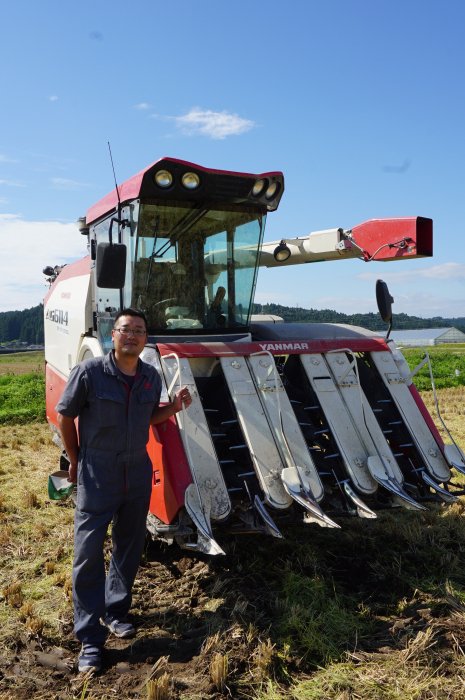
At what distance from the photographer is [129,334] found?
139 inches

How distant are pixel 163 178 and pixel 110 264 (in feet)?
2.86

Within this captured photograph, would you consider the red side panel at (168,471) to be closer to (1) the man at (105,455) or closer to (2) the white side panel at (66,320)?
(1) the man at (105,455)

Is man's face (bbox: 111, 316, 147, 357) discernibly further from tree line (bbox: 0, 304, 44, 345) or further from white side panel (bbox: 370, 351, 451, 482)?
tree line (bbox: 0, 304, 44, 345)

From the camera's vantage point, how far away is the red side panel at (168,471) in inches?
153

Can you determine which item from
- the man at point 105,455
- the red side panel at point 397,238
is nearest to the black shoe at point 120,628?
the man at point 105,455

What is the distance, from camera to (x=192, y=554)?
15.6 feet

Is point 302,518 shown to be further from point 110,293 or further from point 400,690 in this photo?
point 110,293

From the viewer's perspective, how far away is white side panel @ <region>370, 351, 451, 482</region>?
4.64 meters

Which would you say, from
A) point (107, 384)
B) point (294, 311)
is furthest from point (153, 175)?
point (294, 311)

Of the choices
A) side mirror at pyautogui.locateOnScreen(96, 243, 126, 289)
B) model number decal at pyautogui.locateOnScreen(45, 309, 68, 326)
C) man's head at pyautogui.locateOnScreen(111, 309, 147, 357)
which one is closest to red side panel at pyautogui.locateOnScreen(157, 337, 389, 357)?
side mirror at pyautogui.locateOnScreen(96, 243, 126, 289)

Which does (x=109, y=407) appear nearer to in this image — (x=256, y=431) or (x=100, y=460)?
(x=100, y=460)

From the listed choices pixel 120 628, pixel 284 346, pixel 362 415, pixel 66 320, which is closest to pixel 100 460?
pixel 120 628

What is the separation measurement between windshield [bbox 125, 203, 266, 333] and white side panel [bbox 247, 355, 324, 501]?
35.0 inches

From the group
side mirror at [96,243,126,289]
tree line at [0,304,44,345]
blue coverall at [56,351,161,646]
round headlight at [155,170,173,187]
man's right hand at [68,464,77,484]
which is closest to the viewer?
blue coverall at [56,351,161,646]
